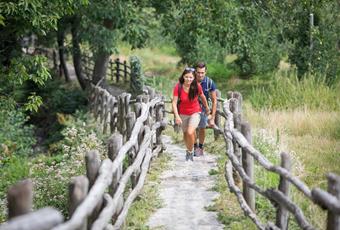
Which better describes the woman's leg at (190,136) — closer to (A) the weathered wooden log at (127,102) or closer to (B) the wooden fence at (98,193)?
(B) the wooden fence at (98,193)

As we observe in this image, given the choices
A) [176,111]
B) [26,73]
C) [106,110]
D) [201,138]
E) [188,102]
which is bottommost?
[106,110]

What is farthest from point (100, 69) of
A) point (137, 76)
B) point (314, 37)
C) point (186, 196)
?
point (186, 196)

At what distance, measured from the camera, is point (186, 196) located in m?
7.64

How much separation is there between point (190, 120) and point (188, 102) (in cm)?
30

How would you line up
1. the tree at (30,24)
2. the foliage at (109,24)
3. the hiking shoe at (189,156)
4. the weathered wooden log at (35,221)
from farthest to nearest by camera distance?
the foliage at (109,24) < the hiking shoe at (189,156) < the tree at (30,24) < the weathered wooden log at (35,221)

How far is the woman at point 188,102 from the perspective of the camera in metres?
8.87

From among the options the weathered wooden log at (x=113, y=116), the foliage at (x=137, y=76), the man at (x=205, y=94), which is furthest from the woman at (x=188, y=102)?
the foliage at (x=137, y=76)

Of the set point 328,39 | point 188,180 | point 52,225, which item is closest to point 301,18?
point 328,39

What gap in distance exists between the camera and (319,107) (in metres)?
14.0

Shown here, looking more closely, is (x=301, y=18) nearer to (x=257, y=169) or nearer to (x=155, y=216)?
(x=257, y=169)

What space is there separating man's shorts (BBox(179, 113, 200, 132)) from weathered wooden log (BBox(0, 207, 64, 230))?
19.8 feet

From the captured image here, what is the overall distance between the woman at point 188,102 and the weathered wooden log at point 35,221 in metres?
5.87

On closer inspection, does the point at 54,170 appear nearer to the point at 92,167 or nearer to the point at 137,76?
the point at 92,167

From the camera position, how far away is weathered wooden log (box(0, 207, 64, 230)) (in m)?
2.80
